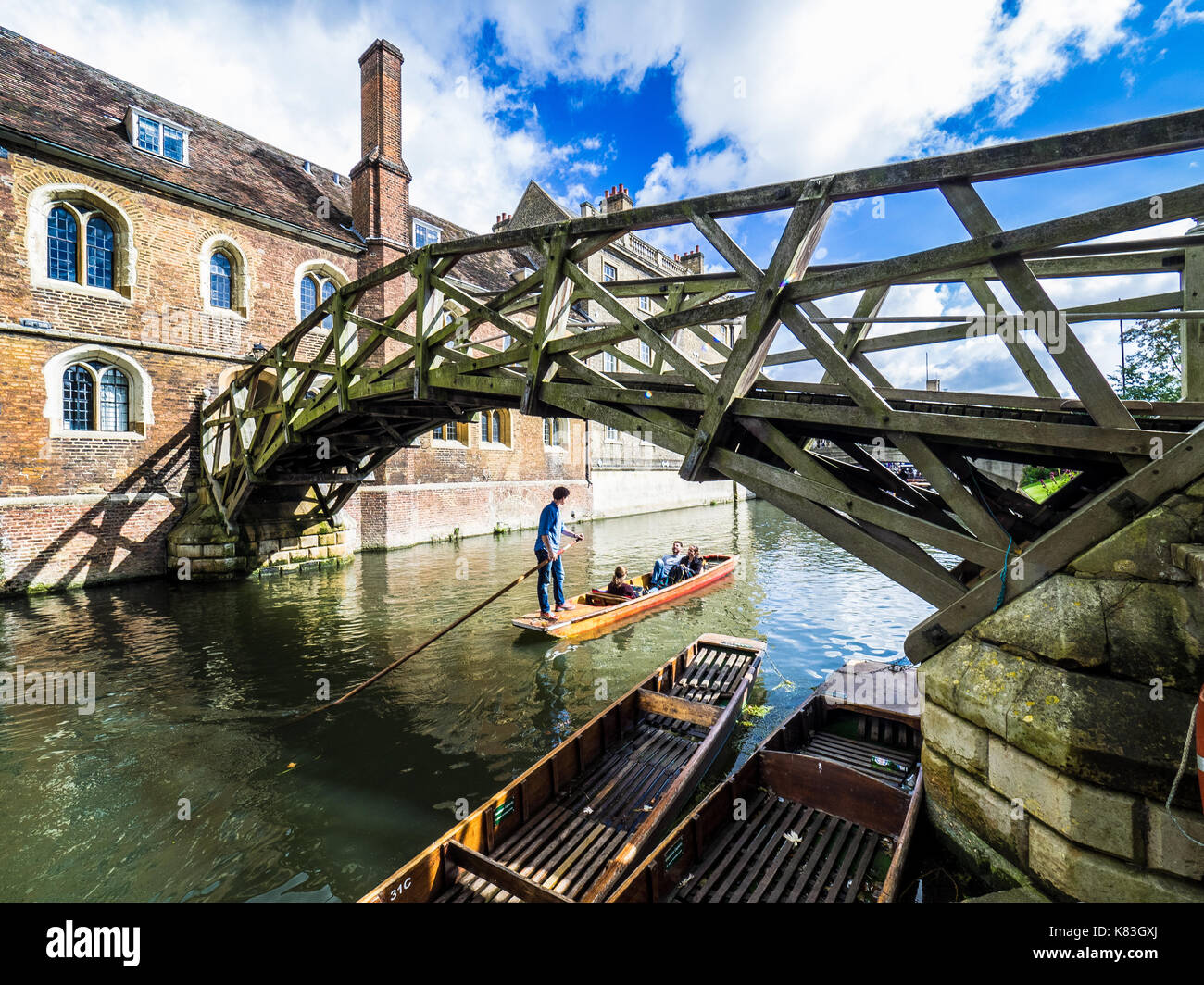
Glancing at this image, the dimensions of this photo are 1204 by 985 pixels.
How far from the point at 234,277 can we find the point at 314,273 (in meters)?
2.31

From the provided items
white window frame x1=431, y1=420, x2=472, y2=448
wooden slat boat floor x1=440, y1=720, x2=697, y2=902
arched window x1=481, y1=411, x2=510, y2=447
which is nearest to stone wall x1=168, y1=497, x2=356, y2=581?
white window frame x1=431, y1=420, x2=472, y2=448

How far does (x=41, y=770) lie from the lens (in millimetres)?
5277

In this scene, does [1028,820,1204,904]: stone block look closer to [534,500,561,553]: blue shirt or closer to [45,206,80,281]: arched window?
[534,500,561,553]: blue shirt

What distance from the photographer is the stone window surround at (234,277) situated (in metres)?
14.4

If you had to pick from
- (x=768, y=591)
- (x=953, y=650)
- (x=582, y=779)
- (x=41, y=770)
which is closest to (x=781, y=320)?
(x=953, y=650)

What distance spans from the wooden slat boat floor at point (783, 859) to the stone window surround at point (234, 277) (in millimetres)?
16515

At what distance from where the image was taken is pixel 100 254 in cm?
1276

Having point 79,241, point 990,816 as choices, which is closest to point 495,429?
point 79,241

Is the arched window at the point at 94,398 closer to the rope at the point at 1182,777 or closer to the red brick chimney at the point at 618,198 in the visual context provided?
the rope at the point at 1182,777

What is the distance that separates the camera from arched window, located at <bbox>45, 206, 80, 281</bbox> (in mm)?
12094

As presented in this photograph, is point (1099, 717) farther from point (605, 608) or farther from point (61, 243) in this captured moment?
point (61, 243)

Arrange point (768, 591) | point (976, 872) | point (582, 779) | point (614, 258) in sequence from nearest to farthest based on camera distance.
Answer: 1. point (976, 872)
2. point (582, 779)
3. point (768, 591)
4. point (614, 258)
